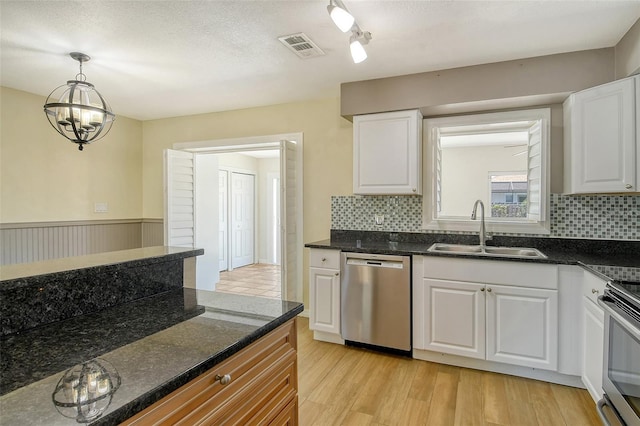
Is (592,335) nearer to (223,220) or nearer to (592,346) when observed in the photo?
(592,346)

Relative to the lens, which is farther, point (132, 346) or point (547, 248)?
point (547, 248)

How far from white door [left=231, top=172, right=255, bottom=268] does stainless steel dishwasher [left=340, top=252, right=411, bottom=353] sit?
4.14m

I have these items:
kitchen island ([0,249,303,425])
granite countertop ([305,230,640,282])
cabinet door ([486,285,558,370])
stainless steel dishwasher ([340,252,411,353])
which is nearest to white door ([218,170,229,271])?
granite countertop ([305,230,640,282])

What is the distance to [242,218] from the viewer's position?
6.94 metres

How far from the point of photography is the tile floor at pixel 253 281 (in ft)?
16.3

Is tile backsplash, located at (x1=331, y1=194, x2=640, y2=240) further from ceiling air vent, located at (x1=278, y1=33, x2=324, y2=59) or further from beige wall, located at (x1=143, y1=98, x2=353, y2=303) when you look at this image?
ceiling air vent, located at (x1=278, y1=33, x2=324, y2=59)

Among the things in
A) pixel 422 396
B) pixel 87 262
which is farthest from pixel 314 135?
pixel 87 262

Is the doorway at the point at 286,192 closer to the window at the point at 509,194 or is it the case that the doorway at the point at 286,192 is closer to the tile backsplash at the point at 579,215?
the tile backsplash at the point at 579,215

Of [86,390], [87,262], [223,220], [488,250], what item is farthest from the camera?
[223,220]

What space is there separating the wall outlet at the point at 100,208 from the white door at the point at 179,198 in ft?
2.82

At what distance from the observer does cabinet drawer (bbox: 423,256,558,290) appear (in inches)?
91.7

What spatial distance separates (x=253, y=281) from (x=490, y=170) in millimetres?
3873

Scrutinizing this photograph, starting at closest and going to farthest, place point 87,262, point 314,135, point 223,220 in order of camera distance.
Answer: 1. point 87,262
2. point 314,135
3. point 223,220

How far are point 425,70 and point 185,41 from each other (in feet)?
6.19
